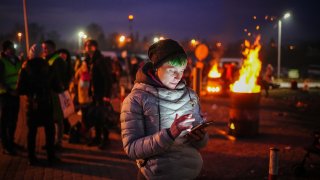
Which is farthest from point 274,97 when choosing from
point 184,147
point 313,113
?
point 184,147

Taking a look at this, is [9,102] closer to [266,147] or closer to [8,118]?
[8,118]

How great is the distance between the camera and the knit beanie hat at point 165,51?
9.35 ft

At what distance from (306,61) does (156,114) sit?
2346 inches

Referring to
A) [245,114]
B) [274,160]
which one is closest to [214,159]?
[245,114]

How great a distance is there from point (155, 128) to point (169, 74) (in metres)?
0.43

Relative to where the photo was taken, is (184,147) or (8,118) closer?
(184,147)

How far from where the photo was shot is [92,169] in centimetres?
705

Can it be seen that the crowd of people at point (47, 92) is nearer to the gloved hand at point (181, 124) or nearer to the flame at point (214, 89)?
the gloved hand at point (181, 124)

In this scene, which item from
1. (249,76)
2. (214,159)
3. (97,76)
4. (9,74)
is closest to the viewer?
(214,159)

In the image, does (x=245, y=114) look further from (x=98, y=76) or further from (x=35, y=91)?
(x=35, y=91)

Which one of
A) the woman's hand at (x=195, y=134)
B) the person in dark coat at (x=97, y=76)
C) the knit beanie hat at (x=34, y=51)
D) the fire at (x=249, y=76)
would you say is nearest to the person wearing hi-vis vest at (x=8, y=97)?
the knit beanie hat at (x=34, y=51)

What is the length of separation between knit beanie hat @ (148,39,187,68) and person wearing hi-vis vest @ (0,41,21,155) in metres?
5.99

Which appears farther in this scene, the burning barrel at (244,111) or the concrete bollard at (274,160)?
the burning barrel at (244,111)

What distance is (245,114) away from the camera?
978 centimetres
